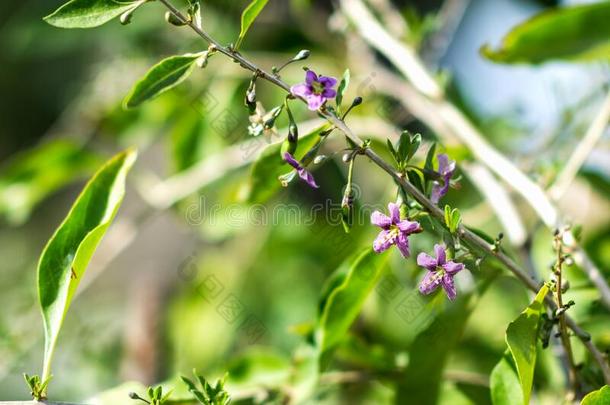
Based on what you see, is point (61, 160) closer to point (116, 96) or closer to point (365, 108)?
point (116, 96)

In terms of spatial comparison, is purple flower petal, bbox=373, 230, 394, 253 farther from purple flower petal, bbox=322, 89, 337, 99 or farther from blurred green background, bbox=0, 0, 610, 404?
blurred green background, bbox=0, 0, 610, 404

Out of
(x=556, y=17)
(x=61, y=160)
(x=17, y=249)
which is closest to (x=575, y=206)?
(x=556, y=17)

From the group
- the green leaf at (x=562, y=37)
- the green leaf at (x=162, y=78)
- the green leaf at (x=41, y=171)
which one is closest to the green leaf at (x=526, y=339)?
the green leaf at (x=162, y=78)

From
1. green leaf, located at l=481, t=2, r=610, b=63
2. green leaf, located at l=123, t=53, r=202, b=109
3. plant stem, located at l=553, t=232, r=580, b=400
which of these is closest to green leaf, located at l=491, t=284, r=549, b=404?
plant stem, located at l=553, t=232, r=580, b=400

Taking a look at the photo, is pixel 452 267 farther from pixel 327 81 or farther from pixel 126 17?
pixel 126 17

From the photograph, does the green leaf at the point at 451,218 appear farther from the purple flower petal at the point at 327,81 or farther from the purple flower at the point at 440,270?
the purple flower petal at the point at 327,81
